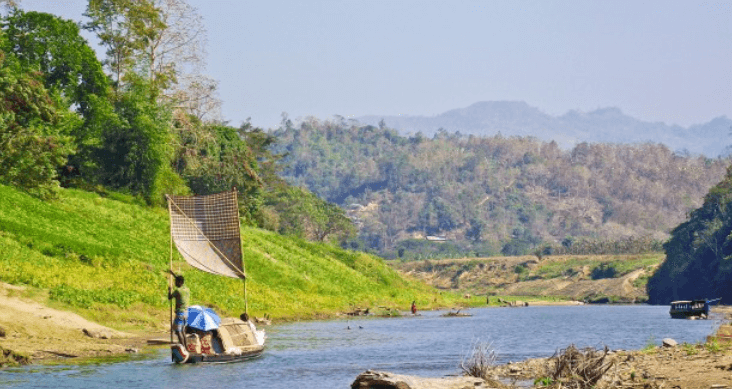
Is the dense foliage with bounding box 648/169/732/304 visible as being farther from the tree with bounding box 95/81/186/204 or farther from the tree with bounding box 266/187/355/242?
the tree with bounding box 95/81/186/204

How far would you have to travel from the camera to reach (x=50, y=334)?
40375 mm

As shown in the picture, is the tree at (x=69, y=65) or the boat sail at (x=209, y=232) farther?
the tree at (x=69, y=65)

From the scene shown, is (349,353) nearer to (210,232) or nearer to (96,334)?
(210,232)

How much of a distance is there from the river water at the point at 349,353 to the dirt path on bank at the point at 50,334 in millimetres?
2220

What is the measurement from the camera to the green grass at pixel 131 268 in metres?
49.5

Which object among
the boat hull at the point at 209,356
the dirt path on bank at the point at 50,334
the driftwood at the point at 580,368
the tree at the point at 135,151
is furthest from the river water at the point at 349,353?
the tree at the point at 135,151

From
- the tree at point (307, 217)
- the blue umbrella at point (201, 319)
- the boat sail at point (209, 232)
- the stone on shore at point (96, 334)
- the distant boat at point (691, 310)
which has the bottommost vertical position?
the distant boat at point (691, 310)

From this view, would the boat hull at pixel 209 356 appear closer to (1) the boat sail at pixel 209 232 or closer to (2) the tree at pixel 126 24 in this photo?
(1) the boat sail at pixel 209 232

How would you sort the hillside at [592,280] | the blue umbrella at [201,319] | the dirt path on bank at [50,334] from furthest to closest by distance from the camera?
the hillside at [592,280]
the dirt path on bank at [50,334]
the blue umbrella at [201,319]

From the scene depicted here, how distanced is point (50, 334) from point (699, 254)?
4875 inches

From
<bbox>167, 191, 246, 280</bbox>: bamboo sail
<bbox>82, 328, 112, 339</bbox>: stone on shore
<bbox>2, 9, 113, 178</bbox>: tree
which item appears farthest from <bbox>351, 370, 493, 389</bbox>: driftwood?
<bbox>2, 9, 113, 178</bbox>: tree

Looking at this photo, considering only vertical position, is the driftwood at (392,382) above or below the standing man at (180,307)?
below

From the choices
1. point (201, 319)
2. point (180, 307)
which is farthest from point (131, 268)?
point (180, 307)

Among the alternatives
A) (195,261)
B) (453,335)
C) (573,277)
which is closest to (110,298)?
(195,261)
